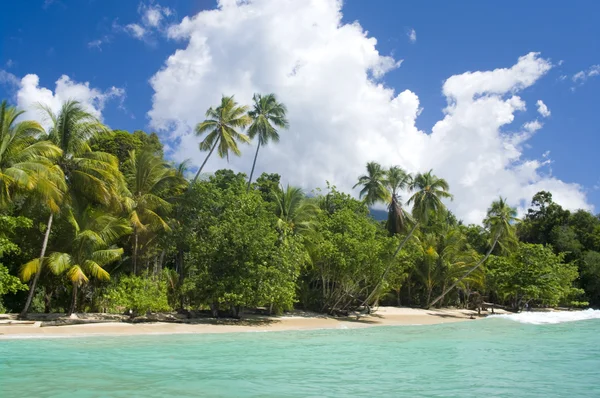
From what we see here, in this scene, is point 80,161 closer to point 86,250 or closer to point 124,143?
point 86,250

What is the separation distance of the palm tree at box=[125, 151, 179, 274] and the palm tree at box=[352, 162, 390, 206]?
18895 millimetres

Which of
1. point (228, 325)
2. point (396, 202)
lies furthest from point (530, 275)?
point (228, 325)

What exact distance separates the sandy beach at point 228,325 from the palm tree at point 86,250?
1.95 meters

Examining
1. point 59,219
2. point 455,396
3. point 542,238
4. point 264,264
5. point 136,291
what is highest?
point 542,238

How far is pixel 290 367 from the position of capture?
36.0ft

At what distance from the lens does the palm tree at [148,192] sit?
892 inches

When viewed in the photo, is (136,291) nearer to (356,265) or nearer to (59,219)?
(59,219)

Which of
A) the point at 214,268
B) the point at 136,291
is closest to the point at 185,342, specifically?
the point at 136,291

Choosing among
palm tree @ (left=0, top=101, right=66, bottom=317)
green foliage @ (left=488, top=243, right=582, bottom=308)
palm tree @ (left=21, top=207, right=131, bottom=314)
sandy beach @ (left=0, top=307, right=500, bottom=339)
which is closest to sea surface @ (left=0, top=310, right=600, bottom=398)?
sandy beach @ (left=0, top=307, right=500, bottom=339)

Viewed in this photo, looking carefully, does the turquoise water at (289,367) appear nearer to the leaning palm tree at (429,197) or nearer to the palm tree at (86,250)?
the palm tree at (86,250)

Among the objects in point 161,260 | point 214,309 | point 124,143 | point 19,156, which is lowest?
point 214,309

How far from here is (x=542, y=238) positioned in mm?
52156

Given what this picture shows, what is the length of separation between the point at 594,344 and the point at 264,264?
13832mm

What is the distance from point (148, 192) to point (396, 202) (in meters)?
22.9
